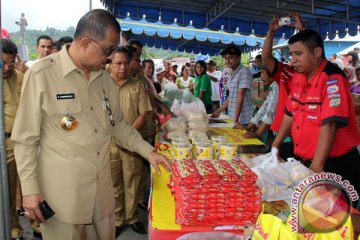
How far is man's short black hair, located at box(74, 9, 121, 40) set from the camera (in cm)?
158

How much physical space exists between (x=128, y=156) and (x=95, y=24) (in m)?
1.91

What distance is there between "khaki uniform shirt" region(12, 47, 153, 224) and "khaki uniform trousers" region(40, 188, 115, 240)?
5 centimetres

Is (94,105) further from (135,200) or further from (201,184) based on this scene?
(135,200)

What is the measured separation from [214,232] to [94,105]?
854 millimetres

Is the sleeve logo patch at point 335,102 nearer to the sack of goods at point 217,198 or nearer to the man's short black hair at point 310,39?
the man's short black hair at point 310,39

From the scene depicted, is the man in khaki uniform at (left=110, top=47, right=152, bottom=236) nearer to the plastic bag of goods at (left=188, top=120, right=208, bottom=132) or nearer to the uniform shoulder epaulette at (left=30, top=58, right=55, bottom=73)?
the plastic bag of goods at (left=188, top=120, right=208, bottom=132)

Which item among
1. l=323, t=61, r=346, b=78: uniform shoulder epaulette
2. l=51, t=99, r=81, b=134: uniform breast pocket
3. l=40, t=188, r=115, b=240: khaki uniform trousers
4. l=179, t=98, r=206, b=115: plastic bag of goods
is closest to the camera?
l=51, t=99, r=81, b=134: uniform breast pocket

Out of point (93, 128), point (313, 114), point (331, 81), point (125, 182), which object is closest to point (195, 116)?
→ point (125, 182)

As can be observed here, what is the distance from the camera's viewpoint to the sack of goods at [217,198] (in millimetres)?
1496

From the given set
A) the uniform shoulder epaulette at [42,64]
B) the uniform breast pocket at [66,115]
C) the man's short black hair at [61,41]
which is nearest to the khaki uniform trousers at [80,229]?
the uniform breast pocket at [66,115]

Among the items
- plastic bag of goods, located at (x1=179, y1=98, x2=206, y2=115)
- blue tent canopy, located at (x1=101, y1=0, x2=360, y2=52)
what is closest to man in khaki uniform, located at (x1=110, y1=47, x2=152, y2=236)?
plastic bag of goods, located at (x1=179, y1=98, x2=206, y2=115)

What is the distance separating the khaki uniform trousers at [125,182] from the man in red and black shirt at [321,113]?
165 centimetres

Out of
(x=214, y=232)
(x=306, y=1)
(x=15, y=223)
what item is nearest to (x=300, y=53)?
(x=214, y=232)

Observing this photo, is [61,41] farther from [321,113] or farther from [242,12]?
[242,12]
